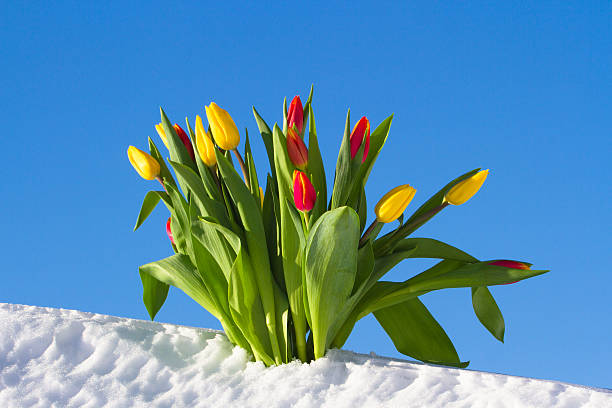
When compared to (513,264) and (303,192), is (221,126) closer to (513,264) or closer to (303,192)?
(303,192)

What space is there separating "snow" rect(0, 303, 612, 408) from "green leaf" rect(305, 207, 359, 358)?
0.16m

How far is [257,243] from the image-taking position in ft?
5.49

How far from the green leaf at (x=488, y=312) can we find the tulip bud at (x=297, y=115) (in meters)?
0.70

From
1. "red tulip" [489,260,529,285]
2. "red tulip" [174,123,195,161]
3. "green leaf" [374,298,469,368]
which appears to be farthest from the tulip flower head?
"red tulip" [489,260,529,285]

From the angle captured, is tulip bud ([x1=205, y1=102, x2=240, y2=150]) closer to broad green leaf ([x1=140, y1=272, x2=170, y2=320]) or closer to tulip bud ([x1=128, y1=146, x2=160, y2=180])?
tulip bud ([x1=128, y1=146, x2=160, y2=180])

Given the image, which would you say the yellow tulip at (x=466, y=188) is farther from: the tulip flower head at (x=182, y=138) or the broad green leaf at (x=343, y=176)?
the tulip flower head at (x=182, y=138)

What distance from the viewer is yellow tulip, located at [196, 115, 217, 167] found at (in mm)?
1726

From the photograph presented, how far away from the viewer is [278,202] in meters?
1.75

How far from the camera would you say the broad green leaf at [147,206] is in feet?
6.55

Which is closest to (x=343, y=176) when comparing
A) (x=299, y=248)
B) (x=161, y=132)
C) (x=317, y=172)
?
(x=317, y=172)

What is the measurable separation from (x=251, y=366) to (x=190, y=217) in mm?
430

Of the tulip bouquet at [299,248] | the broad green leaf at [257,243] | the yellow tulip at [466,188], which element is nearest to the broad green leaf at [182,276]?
the tulip bouquet at [299,248]

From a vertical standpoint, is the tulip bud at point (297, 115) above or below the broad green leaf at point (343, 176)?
above

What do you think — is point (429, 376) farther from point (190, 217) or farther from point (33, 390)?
point (33, 390)
